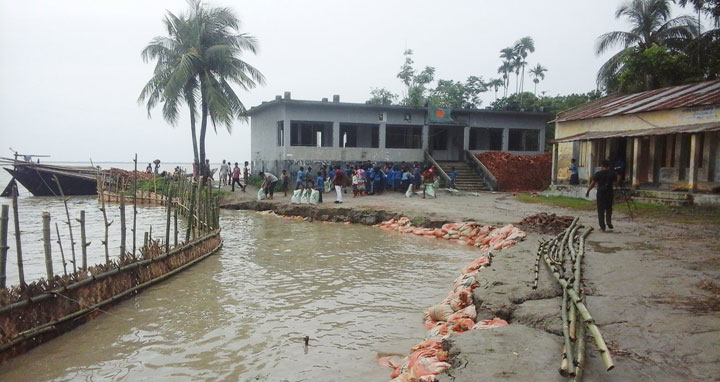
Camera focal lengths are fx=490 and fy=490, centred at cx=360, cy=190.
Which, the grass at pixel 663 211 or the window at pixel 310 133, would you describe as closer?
the grass at pixel 663 211

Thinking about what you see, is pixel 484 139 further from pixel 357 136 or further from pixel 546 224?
pixel 546 224

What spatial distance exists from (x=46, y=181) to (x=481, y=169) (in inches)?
960

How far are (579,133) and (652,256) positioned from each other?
44.9 feet

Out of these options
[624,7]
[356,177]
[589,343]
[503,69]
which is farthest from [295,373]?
[503,69]

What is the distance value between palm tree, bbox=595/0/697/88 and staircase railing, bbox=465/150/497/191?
8270 mm


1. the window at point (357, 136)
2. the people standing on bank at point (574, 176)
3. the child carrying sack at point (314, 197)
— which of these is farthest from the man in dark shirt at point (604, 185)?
the window at point (357, 136)

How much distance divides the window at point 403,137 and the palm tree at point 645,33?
10375 mm

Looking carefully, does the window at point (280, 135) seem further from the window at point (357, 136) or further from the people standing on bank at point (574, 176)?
the people standing on bank at point (574, 176)

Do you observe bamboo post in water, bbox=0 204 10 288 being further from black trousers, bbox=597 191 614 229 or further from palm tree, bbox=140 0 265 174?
palm tree, bbox=140 0 265 174

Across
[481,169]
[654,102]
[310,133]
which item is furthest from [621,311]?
[310,133]

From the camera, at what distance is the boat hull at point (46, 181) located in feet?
88.5

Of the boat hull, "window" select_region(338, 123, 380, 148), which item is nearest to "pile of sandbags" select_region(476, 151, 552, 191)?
"window" select_region(338, 123, 380, 148)

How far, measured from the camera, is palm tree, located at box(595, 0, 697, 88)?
82.6ft

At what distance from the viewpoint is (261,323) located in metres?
6.38
